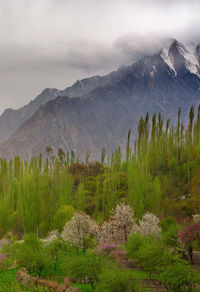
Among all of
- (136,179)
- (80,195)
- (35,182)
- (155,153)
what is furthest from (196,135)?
(35,182)

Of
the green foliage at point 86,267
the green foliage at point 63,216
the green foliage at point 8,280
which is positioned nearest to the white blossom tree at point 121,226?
the green foliage at point 8,280

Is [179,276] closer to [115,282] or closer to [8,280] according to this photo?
[115,282]

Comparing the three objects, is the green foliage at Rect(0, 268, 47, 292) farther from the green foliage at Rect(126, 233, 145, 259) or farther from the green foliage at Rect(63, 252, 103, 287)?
the green foliage at Rect(126, 233, 145, 259)

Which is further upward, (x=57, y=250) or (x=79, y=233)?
(x=79, y=233)

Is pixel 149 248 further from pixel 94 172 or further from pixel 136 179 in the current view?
pixel 94 172

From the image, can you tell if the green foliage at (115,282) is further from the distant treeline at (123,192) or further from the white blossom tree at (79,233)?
the distant treeline at (123,192)

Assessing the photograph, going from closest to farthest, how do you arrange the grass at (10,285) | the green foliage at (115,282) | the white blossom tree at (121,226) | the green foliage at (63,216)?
the green foliage at (115,282)
the grass at (10,285)
the white blossom tree at (121,226)
the green foliage at (63,216)

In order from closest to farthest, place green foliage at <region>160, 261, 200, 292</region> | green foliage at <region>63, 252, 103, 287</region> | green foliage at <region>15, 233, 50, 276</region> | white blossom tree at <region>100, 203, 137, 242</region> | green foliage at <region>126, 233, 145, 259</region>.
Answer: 1. green foliage at <region>160, 261, 200, 292</region>
2. green foliage at <region>63, 252, 103, 287</region>
3. green foliage at <region>15, 233, 50, 276</region>
4. green foliage at <region>126, 233, 145, 259</region>
5. white blossom tree at <region>100, 203, 137, 242</region>

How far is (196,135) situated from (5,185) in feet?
99.7

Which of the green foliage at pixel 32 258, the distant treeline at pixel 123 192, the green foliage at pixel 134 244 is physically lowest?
the green foliage at pixel 32 258

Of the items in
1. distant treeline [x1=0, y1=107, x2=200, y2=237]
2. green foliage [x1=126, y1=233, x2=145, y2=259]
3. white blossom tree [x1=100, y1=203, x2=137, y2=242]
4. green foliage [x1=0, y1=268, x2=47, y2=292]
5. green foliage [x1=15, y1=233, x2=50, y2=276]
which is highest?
distant treeline [x1=0, y1=107, x2=200, y2=237]

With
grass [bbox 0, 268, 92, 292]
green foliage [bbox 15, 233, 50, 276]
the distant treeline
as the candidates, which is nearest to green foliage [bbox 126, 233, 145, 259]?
grass [bbox 0, 268, 92, 292]

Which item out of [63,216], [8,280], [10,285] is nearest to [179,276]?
[10,285]

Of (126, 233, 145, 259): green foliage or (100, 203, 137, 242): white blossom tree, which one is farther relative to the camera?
(100, 203, 137, 242): white blossom tree
